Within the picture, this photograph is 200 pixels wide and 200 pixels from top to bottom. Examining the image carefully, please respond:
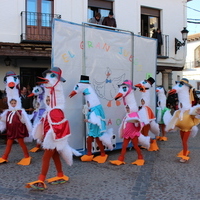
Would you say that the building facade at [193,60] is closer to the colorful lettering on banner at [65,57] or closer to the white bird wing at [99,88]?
the white bird wing at [99,88]

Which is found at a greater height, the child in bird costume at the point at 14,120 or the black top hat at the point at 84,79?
the black top hat at the point at 84,79

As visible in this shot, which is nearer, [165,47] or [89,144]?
[89,144]

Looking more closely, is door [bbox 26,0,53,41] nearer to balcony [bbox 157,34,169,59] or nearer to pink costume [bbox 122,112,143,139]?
balcony [bbox 157,34,169,59]

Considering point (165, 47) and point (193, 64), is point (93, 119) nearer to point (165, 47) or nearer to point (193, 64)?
point (165, 47)

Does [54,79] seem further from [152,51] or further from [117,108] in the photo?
[152,51]

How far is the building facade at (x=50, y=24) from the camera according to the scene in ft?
36.6

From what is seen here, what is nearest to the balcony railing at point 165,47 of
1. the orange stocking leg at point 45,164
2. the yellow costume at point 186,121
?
the yellow costume at point 186,121

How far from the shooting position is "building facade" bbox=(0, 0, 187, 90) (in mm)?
11141

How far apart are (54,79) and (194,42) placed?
29.5 m

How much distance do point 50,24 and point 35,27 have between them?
2.18ft

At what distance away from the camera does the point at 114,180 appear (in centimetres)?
468

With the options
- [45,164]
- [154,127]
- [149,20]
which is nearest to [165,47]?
[149,20]

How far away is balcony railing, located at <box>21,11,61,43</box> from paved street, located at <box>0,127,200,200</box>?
6.35 m

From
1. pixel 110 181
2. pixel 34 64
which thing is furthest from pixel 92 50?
pixel 34 64
